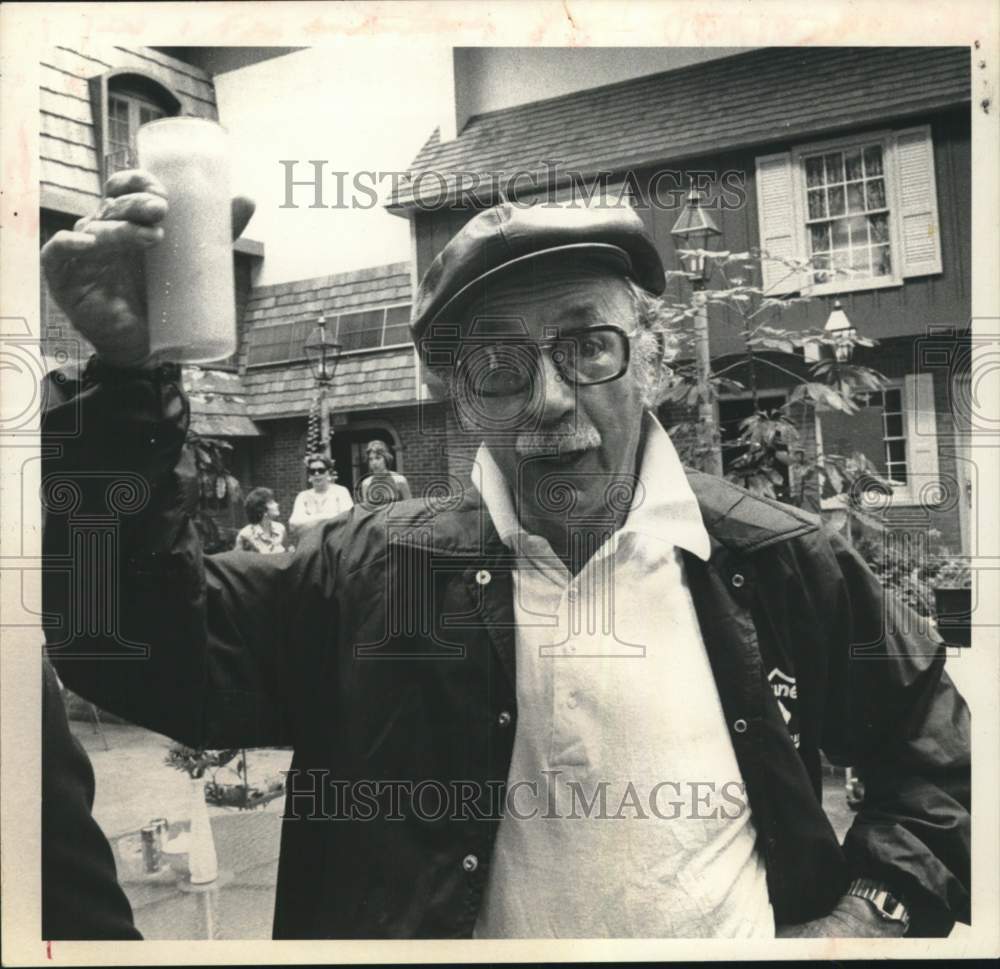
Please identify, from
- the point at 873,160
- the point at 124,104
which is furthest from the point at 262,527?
the point at 873,160

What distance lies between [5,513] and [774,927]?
2419mm

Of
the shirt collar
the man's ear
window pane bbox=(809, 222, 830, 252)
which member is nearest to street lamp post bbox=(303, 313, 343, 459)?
the shirt collar

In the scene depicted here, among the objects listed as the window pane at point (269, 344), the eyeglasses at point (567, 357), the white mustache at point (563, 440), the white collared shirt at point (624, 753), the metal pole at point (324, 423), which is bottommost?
the white collared shirt at point (624, 753)

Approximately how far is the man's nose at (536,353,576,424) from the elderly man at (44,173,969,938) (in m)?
0.01

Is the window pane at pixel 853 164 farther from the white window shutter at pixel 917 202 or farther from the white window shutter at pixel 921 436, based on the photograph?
the white window shutter at pixel 921 436

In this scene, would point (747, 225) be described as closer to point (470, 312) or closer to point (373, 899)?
point (470, 312)

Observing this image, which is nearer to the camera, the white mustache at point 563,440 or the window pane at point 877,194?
the white mustache at point 563,440

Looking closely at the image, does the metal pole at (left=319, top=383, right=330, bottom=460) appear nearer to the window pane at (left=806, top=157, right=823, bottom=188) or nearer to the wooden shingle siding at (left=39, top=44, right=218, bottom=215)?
the wooden shingle siding at (left=39, top=44, right=218, bottom=215)

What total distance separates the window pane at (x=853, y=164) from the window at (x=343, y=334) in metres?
1.32

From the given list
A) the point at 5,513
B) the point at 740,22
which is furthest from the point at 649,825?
the point at 740,22

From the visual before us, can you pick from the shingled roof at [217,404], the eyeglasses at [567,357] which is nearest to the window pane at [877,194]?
the eyeglasses at [567,357]

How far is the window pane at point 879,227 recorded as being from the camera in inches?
120

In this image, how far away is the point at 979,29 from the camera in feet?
10.3

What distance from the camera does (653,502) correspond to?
112 inches
